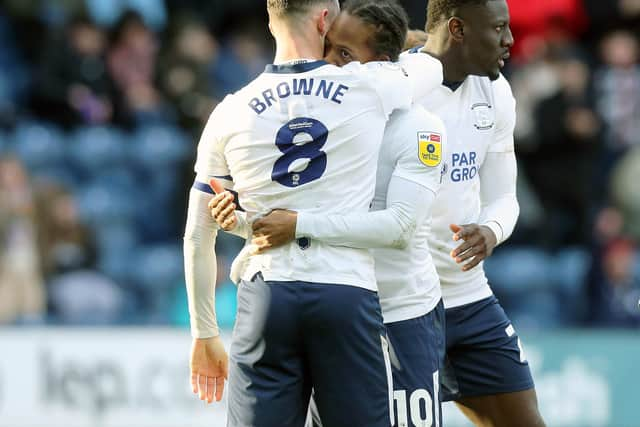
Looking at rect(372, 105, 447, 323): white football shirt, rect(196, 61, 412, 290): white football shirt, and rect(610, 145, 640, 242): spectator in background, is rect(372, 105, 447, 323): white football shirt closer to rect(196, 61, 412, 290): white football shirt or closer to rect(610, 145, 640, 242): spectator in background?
rect(196, 61, 412, 290): white football shirt

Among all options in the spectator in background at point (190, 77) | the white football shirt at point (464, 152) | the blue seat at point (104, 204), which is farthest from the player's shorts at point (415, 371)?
the spectator in background at point (190, 77)

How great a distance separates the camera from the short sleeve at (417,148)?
424 cm

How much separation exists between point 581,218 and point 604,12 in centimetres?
244

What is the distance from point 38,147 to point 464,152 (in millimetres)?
7609

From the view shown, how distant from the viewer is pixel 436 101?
505 cm

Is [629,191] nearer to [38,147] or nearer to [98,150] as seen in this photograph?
[98,150]

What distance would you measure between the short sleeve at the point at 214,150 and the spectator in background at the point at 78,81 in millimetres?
8029

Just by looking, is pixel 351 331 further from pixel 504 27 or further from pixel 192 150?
pixel 192 150

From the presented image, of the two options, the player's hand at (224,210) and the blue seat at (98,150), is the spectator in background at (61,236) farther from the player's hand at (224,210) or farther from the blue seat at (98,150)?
the player's hand at (224,210)

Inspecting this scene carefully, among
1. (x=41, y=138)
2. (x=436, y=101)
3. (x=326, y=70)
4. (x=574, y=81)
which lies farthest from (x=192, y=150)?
(x=326, y=70)

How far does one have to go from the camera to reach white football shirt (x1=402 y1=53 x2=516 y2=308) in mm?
5023

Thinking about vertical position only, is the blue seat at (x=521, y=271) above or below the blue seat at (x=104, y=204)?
below

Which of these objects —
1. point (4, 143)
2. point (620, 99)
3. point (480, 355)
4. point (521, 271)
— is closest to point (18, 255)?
point (4, 143)

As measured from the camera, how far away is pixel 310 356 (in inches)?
161
